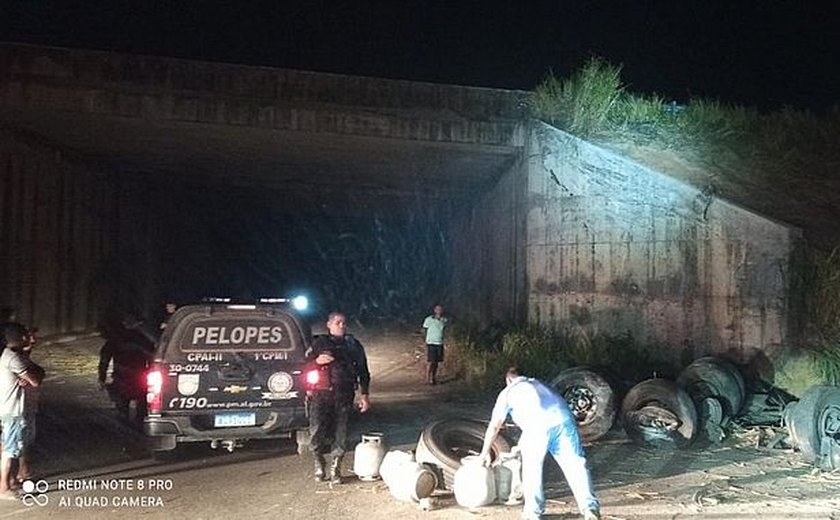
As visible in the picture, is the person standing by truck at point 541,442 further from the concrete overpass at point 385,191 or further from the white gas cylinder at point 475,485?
the concrete overpass at point 385,191

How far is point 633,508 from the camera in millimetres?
7137

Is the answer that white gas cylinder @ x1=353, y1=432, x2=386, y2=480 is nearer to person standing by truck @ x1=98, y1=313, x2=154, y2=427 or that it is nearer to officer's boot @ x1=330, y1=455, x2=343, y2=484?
officer's boot @ x1=330, y1=455, x2=343, y2=484

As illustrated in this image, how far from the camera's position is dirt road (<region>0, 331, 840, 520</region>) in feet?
22.9

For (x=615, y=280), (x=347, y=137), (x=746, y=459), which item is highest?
(x=347, y=137)

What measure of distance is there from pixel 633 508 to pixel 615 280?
7687 millimetres

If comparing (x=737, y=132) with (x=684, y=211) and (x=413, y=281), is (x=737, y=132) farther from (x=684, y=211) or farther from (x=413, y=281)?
(x=413, y=281)

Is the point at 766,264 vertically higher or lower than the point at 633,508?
higher

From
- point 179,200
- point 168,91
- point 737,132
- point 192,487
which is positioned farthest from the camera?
point 179,200

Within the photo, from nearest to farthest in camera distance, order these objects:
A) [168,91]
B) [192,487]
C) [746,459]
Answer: [192,487]
[746,459]
[168,91]

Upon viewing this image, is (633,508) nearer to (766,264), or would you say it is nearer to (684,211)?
(766,264)

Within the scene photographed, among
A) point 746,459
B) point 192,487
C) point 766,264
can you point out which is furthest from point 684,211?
point 192,487

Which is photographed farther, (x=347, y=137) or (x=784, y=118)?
(x=784, y=118)

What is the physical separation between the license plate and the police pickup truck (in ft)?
0.04

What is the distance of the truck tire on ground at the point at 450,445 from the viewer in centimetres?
746
